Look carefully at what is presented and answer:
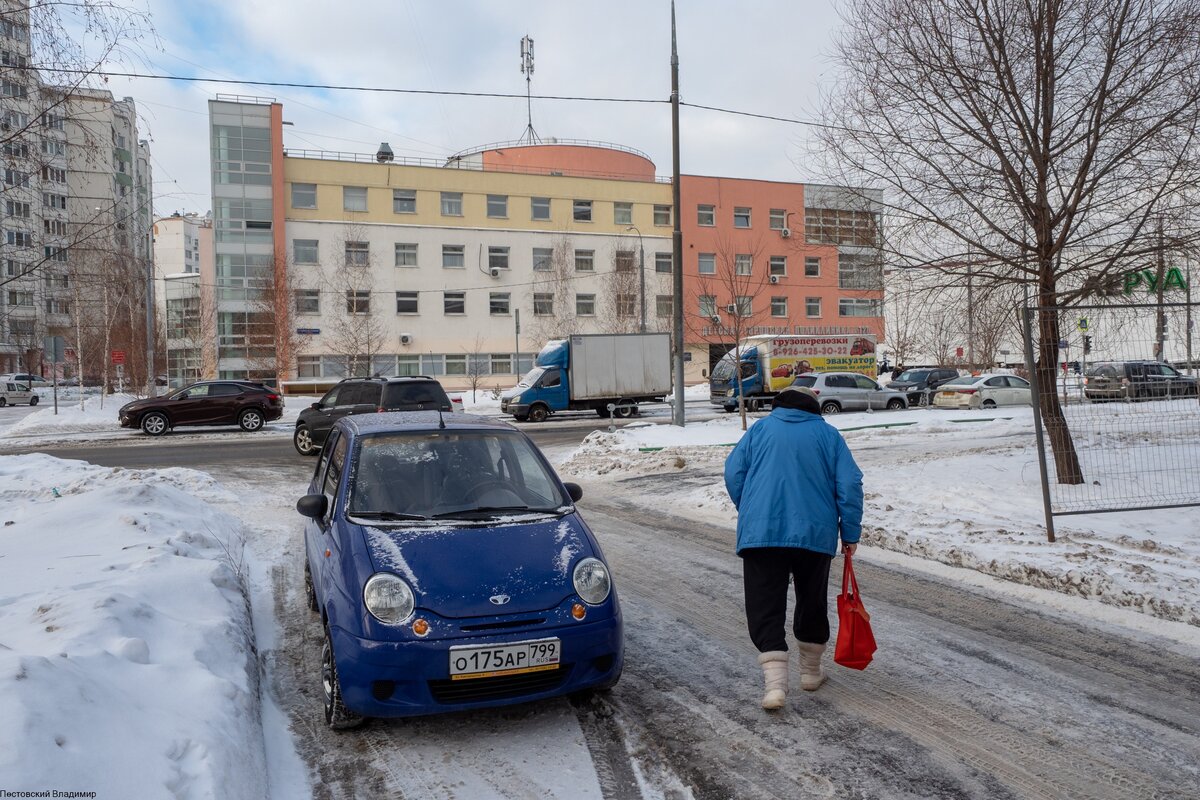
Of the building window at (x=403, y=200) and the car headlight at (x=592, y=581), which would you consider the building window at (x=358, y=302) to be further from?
the car headlight at (x=592, y=581)

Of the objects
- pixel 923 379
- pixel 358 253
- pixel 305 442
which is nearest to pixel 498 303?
pixel 358 253

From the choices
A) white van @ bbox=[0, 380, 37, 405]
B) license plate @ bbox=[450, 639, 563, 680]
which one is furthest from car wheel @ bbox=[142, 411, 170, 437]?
white van @ bbox=[0, 380, 37, 405]

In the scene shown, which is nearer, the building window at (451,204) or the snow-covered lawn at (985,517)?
the snow-covered lawn at (985,517)

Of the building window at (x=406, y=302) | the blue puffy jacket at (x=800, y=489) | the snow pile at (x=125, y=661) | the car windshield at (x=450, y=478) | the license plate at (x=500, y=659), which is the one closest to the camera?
the snow pile at (x=125, y=661)

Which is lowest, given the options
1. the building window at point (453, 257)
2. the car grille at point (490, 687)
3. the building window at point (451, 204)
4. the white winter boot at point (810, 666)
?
the white winter boot at point (810, 666)

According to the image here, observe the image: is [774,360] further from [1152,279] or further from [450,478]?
[450,478]

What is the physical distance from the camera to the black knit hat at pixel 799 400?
450cm

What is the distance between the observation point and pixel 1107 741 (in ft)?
12.8

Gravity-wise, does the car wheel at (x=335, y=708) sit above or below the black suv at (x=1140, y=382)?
below

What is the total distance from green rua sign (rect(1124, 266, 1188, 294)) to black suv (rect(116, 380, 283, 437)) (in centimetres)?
2358

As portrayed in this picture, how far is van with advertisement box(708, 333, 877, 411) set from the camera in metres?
32.3

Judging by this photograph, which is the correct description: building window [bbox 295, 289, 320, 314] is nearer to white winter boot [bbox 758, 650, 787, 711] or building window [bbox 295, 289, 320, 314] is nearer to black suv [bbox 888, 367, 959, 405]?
black suv [bbox 888, 367, 959, 405]

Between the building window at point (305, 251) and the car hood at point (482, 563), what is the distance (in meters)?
48.9

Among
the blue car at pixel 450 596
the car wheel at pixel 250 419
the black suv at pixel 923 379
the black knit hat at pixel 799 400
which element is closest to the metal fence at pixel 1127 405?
the black knit hat at pixel 799 400
